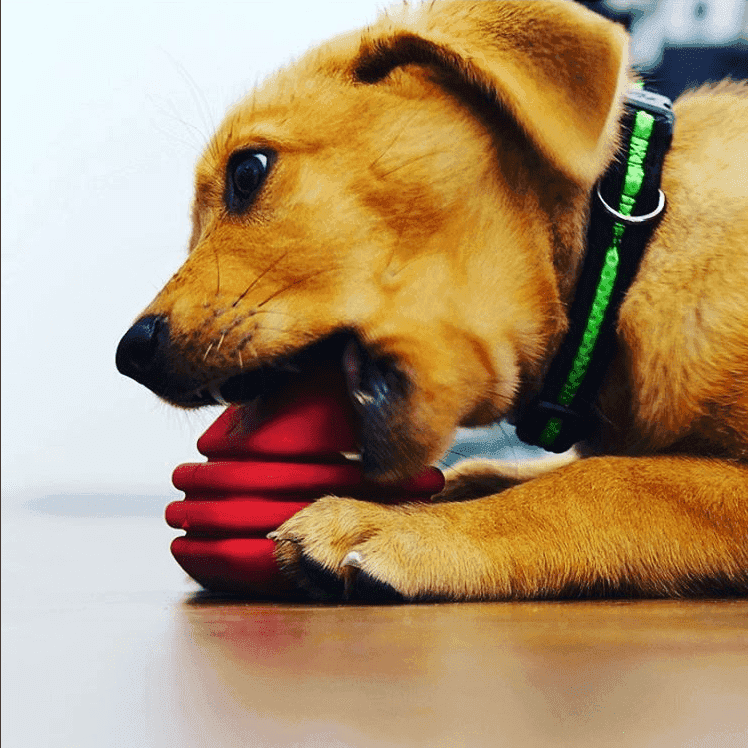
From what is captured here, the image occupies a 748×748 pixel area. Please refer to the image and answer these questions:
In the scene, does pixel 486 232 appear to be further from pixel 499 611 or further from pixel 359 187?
pixel 499 611

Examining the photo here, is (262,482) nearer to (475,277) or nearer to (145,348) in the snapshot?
(145,348)

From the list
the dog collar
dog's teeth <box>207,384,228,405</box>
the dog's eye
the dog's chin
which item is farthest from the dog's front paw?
the dog's eye

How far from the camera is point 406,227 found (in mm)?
1565

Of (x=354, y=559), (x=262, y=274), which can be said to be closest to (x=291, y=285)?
(x=262, y=274)

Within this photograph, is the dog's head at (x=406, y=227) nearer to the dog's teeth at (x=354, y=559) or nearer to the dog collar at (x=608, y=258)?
the dog collar at (x=608, y=258)

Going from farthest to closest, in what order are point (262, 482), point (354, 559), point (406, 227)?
point (406, 227) → point (262, 482) → point (354, 559)

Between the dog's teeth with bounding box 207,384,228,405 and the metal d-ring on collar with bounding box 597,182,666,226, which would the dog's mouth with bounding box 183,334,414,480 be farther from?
the metal d-ring on collar with bounding box 597,182,666,226

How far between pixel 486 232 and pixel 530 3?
38cm

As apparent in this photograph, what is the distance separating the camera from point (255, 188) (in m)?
1.61

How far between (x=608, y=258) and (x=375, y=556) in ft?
2.06

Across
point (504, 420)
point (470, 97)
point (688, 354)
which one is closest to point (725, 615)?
point (688, 354)

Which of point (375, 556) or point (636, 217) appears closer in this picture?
point (375, 556)

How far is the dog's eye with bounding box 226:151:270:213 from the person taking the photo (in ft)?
5.28

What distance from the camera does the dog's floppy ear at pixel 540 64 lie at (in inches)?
60.6
